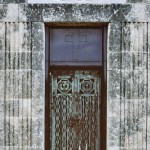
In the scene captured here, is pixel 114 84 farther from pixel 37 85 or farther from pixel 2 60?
pixel 2 60

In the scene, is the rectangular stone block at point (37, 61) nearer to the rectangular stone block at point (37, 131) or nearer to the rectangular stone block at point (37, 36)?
the rectangular stone block at point (37, 36)

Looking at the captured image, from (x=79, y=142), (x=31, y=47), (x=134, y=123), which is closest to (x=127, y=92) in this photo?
(x=134, y=123)

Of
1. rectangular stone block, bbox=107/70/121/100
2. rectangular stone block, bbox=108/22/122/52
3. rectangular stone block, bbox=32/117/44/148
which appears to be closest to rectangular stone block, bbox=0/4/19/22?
rectangular stone block, bbox=108/22/122/52

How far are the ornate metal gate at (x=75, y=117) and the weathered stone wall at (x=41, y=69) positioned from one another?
0.35 metres

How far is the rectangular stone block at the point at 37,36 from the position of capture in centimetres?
905

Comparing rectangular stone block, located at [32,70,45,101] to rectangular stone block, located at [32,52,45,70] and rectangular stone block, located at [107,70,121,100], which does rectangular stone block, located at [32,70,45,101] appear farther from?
rectangular stone block, located at [107,70,121,100]

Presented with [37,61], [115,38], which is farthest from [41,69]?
[115,38]

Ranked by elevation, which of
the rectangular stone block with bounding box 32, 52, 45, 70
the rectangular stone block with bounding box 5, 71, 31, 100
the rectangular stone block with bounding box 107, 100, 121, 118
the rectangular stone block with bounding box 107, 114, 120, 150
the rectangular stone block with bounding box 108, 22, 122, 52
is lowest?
the rectangular stone block with bounding box 107, 114, 120, 150

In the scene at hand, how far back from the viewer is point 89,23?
9125 mm

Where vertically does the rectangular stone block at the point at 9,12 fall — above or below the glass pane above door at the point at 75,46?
above

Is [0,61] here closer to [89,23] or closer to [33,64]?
[33,64]

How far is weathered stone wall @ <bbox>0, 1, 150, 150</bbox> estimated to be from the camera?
9.04 meters

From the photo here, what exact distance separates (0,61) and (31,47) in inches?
25.9

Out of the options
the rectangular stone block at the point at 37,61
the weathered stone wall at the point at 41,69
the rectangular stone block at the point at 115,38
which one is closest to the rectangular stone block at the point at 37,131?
the weathered stone wall at the point at 41,69
